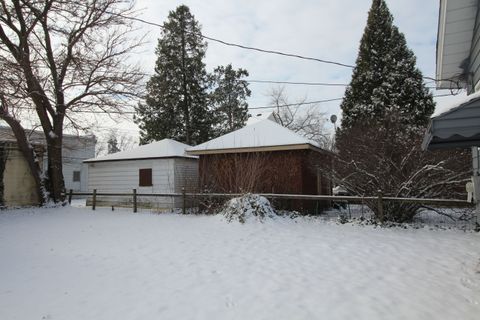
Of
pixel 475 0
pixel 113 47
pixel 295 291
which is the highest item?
pixel 113 47

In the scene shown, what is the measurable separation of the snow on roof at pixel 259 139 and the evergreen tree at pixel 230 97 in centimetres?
1419

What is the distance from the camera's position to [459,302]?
12.7ft

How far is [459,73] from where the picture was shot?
24.8 ft

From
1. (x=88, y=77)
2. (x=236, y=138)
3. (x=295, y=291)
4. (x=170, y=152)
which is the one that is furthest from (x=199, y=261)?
(x=88, y=77)

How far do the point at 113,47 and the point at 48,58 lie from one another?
8.54 ft

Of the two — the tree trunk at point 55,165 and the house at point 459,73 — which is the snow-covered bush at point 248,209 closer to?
the house at point 459,73

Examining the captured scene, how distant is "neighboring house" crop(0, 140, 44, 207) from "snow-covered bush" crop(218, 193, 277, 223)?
10090 millimetres

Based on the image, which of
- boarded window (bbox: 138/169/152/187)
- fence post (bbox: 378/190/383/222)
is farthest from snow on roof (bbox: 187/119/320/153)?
fence post (bbox: 378/190/383/222)

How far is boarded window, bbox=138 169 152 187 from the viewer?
16.0 meters

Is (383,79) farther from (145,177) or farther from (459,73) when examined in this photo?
(145,177)

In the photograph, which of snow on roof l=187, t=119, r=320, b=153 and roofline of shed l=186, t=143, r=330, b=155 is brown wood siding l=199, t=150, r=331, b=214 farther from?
snow on roof l=187, t=119, r=320, b=153

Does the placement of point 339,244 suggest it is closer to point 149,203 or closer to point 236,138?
point 236,138

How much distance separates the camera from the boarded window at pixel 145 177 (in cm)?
1602

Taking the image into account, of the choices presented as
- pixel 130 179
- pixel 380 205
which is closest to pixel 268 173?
pixel 380 205
